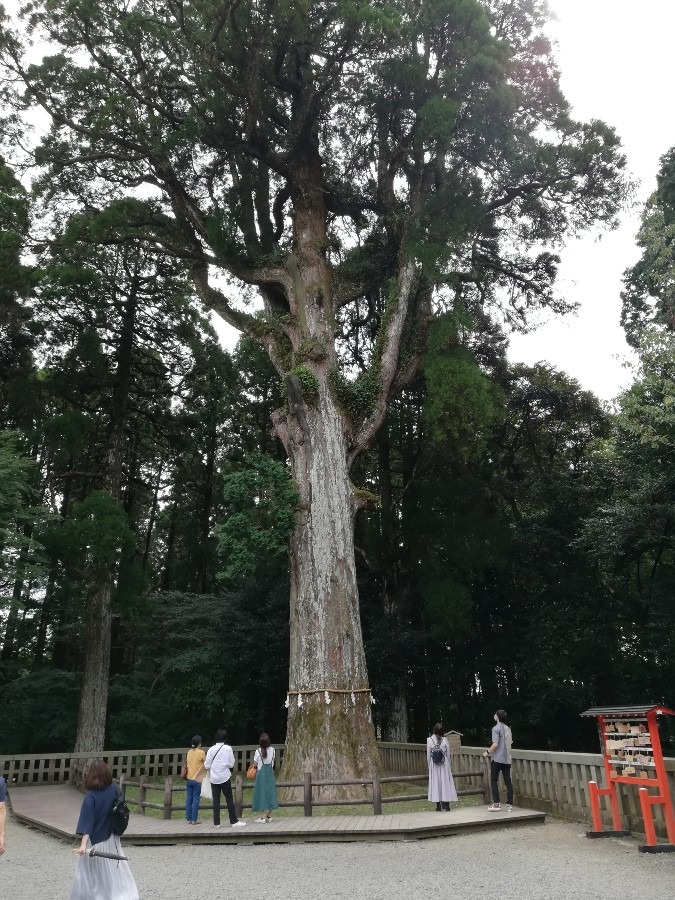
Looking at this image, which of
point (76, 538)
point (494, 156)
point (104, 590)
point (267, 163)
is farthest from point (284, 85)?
point (104, 590)

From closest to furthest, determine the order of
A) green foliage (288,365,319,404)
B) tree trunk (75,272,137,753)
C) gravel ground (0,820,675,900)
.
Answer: gravel ground (0,820,675,900), green foliage (288,365,319,404), tree trunk (75,272,137,753)

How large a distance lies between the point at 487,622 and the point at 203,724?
8.91m

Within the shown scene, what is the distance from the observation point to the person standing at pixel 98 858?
4.24 metres

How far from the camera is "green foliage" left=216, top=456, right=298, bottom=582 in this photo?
11219mm

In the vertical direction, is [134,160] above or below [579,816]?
above

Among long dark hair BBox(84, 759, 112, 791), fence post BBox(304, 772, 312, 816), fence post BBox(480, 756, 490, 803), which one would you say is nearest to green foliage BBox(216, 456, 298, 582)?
fence post BBox(304, 772, 312, 816)

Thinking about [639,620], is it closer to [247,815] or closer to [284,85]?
[247,815]

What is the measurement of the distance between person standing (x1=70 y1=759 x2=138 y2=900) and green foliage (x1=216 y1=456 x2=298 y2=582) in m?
6.60

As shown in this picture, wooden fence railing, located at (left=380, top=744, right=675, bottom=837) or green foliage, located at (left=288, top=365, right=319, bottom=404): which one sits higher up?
green foliage, located at (left=288, top=365, right=319, bottom=404)

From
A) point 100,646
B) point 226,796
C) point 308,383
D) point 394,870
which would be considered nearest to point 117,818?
point 394,870

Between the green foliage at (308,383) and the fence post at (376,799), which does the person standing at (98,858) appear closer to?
A: the fence post at (376,799)

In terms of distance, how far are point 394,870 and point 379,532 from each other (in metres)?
12.4

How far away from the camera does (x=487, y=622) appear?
19672mm

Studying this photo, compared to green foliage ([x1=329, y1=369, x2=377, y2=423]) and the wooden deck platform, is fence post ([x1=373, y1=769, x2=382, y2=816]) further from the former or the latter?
green foliage ([x1=329, y1=369, x2=377, y2=423])
